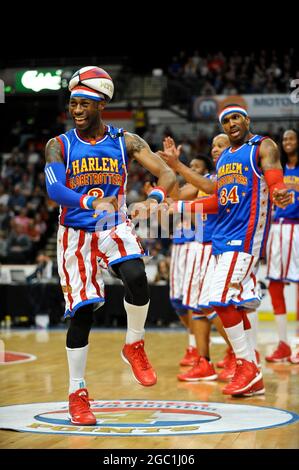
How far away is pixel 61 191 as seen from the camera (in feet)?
17.5

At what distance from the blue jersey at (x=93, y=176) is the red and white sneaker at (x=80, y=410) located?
1086 mm

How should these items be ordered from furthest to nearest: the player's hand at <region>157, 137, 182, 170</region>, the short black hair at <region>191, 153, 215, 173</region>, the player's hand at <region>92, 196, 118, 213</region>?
1. the short black hair at <region>191, 153, 215, 173</region>
2. the player's hand at <region>157, 137, 182, 170</region>
3. the player's hand at <region>92, 196, 118, 213</region>

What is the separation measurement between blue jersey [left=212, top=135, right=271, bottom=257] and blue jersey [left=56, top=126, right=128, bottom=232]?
155cm

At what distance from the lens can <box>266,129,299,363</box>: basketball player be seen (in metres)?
9.93

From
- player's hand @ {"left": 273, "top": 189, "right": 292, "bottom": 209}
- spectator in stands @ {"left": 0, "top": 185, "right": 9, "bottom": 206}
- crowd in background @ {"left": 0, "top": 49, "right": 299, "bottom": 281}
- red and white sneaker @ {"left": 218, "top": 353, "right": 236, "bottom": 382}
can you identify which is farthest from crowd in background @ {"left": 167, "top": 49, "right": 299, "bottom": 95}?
player's hand @ {"left": 273, "top": 189, "right": 292, "bottom": 209}

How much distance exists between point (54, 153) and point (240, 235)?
1998mm

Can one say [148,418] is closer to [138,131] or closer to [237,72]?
[138,131]

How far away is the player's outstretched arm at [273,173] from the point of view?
616 cm

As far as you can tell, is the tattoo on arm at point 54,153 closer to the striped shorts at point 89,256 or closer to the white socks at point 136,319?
the striped shorts at point 89,256

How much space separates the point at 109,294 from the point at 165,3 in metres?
8.08

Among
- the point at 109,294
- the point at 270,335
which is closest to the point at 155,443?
the point at 270,335

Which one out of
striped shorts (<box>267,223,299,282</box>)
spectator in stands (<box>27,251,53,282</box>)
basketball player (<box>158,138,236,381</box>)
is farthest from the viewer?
spectator in stands (<box>27,251,53,282</box>)

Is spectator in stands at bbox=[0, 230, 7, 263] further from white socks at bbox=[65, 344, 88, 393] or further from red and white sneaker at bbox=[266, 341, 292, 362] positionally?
white socks at bbox=[65, 344, 88, 393]

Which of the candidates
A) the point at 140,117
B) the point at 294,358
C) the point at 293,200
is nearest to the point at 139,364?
the point at 294,358
